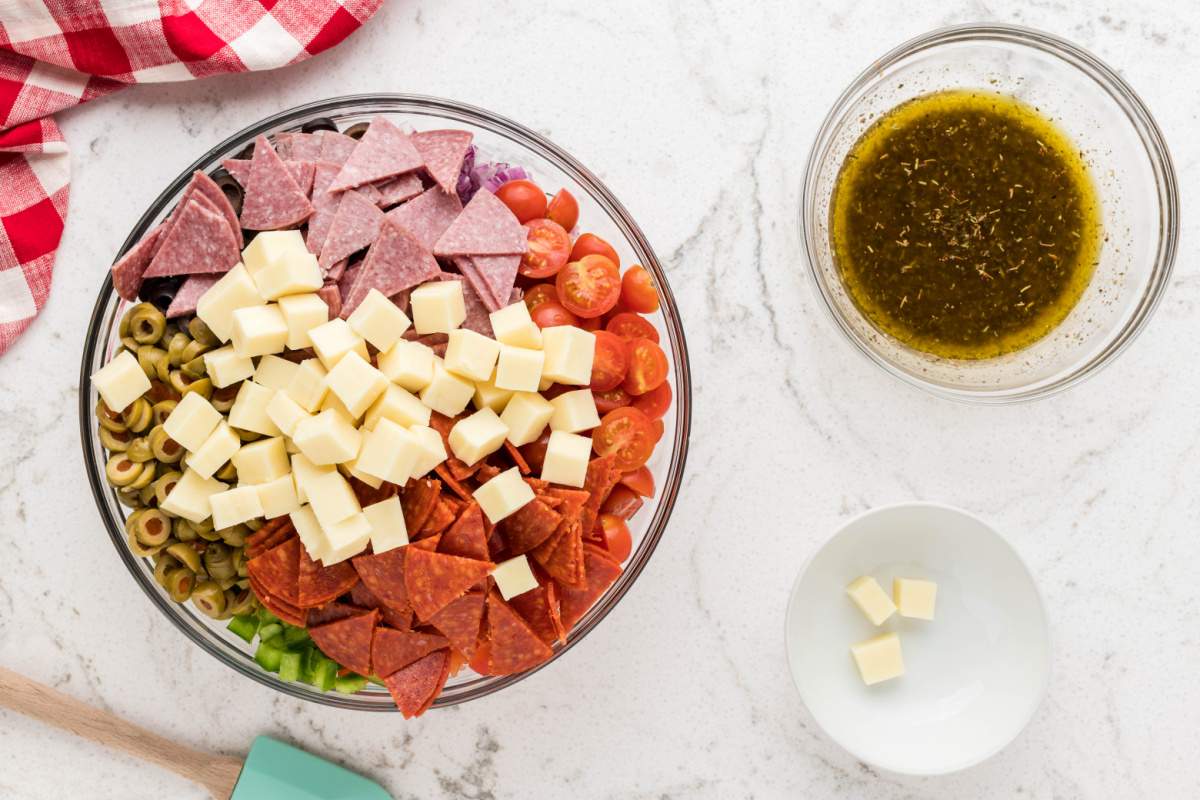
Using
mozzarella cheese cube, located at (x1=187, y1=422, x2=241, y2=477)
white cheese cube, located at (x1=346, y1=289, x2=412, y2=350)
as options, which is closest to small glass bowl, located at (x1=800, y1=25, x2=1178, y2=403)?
white cheese cube, located at (x1=346, y1=289, x2=412, y2=350)

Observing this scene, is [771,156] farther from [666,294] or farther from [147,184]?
[147,184]

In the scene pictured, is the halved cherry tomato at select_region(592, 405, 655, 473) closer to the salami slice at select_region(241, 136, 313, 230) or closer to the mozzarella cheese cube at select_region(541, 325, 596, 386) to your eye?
the mozzarella cheese cube at select_region(541, 325, 596, 386)

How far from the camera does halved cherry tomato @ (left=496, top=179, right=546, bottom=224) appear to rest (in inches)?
71.6

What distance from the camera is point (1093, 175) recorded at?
204 centimetres

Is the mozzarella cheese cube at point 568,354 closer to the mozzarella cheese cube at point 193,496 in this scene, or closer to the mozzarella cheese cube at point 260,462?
the mozzarella cheese cube at point 260,462

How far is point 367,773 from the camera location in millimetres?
2129

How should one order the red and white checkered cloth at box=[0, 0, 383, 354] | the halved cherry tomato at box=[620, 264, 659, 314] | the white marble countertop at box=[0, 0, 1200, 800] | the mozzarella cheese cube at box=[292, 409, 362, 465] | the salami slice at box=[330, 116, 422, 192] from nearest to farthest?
the mozzarella cheese cube at box=[292, 409, 362, 465] < the salami slice at box=[330, 116, 422, 192] < the halved cherry tomato at box=[620, 264, 659, 314] < the red and white checkered cloth at box=[0, 0, 383, 354] < the white marble countertop at box=[0, 0, 1200, 800]

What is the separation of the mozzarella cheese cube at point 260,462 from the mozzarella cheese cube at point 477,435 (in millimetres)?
308

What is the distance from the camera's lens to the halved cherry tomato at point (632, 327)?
182 cm

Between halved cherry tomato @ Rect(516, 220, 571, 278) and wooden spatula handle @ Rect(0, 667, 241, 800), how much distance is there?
1.28 m

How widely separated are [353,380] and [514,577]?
0.45m

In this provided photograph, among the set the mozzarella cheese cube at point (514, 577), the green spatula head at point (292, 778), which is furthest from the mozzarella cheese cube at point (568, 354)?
the green spatula head at point (292, 778)

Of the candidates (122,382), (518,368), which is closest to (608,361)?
(518,368)

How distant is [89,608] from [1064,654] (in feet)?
7.14
